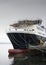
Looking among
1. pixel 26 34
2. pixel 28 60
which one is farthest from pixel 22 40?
pixel 28 60

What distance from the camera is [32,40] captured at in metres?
2.88

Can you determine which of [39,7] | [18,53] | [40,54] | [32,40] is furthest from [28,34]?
[39,7]

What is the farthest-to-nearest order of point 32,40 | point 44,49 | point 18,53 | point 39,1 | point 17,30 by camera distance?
point 39,1 → point 17,30 → point 32,40 → point 18,53 → point 44,49

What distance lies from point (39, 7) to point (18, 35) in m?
1.89

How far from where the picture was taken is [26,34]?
2.96 meters

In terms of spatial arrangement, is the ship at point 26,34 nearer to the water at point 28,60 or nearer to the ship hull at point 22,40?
the ship hull at point 22,40

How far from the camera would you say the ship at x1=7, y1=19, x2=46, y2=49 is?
9.55 ft

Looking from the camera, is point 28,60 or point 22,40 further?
point 22,40

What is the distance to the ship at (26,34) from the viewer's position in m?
2.91

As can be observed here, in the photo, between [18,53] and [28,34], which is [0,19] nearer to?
[28,34]

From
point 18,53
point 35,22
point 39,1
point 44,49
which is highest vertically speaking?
point 39,1

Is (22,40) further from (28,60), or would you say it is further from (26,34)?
(28,60)

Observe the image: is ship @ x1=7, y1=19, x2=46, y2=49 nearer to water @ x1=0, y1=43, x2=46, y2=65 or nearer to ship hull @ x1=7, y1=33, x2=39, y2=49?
ship hull @ x1=7, y1=33, x2=39, y2=49

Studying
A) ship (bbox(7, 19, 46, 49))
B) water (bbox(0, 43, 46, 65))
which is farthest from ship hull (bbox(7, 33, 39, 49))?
water (bbox(0, 43, 46, 65))
